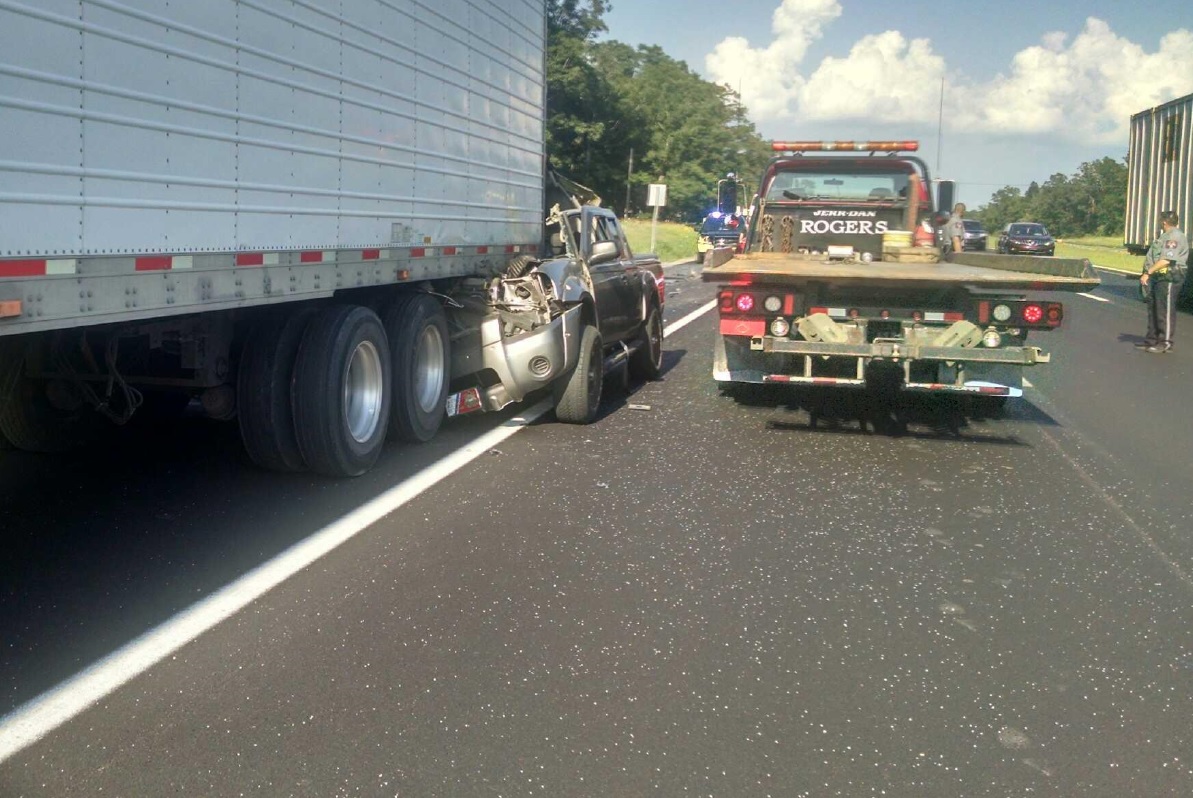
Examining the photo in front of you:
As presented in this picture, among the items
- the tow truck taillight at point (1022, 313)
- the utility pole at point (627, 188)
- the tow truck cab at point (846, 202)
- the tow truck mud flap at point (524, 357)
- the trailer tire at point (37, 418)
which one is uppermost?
the utility pole at point (627, 188)

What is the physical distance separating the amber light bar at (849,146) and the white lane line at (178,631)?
6.48m

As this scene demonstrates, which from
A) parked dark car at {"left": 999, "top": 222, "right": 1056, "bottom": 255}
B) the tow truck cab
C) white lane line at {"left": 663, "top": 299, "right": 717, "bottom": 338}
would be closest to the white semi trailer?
the tow truck cab

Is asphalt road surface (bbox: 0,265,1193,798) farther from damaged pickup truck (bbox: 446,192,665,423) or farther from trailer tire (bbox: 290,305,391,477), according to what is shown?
damaged pickup truck (bbox: 446,192,665,423)

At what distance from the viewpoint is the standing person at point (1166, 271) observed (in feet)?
51.3

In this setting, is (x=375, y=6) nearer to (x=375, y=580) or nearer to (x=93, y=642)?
(x=375, y=580)

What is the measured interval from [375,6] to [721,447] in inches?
153

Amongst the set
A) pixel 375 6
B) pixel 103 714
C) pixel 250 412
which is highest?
pixel 375 6

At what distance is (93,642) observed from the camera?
15.0 feet

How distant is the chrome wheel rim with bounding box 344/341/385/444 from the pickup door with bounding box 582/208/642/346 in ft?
9.29

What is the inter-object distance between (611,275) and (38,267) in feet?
23.2

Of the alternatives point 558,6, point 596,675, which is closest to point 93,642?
point 596,675

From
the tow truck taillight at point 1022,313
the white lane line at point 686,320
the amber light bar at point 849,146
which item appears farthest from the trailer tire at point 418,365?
the white lane line at point 686,320

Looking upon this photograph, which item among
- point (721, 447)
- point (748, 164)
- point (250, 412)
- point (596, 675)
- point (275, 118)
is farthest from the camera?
point (748, 164)

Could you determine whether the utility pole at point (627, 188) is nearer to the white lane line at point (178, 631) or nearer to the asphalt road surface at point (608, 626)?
the asphalt road surface at point (608, 626)
